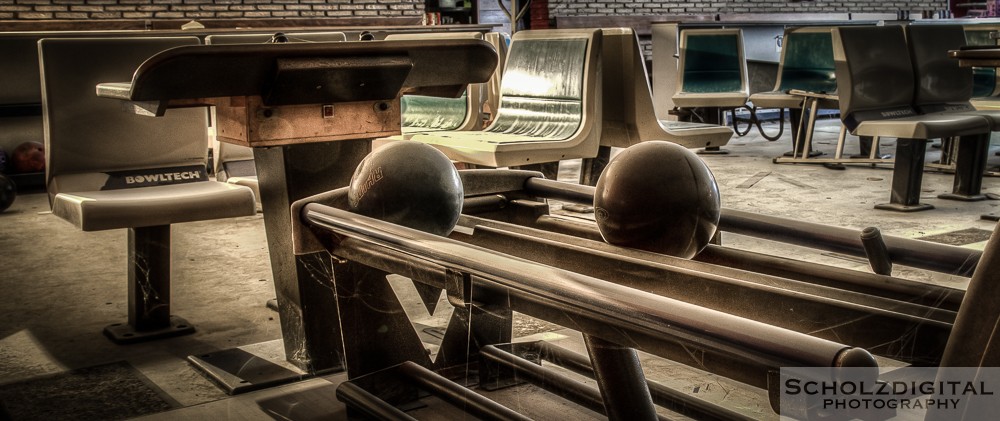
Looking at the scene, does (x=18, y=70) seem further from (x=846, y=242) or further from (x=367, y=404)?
(x=846, y=242)

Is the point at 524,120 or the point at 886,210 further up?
A: the point at 524,120

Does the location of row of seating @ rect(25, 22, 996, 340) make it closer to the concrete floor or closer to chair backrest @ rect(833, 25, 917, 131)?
chair backrest @ rect(833, 25, 917, 131)

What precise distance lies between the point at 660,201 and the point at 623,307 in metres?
0.72

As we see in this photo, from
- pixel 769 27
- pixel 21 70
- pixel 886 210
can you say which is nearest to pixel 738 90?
pixel 769 27

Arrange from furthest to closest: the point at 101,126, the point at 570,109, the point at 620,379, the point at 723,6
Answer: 1. the point at 723,6
2. the point at 570,109
3. the point at 101,126
4. the point at 620,379

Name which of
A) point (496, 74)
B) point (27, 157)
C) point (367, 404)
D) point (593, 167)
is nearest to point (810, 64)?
point (496, 74)

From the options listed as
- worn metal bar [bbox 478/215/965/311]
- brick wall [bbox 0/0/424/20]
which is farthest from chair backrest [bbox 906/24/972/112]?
brick wall [bbox 0/0/424/20]

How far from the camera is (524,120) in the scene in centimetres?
471

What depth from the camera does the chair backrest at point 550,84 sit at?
4.32 m

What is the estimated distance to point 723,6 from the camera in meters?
13.1

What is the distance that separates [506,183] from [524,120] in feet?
6.43

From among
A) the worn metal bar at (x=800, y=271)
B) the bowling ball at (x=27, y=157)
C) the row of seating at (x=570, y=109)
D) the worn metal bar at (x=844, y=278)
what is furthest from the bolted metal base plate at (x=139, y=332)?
the bowling ball at (x=27, y=157)

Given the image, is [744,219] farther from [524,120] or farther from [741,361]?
[524,120]

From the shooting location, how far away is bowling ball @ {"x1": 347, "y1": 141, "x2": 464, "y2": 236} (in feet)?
7.64
